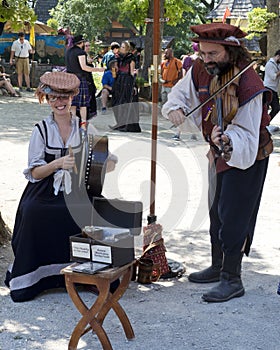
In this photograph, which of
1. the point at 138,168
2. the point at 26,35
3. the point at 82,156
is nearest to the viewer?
the point at 82,156

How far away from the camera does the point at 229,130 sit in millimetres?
4340

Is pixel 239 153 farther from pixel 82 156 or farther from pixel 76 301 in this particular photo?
pixel 76 301

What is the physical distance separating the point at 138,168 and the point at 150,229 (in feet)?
13.0

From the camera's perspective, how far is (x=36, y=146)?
15.4 ft

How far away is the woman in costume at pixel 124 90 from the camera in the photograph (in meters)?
12.5

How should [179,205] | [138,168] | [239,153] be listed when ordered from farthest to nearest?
[138,168] → [179,205] → [239,153]

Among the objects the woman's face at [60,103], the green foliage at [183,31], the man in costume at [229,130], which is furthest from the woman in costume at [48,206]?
the green foliage at [183,31]

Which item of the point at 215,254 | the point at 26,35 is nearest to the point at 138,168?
the point at 215,254

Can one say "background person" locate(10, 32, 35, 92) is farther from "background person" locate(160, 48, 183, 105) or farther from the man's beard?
the man's beard

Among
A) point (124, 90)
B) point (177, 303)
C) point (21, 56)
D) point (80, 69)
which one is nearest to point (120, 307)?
point (177, 303)

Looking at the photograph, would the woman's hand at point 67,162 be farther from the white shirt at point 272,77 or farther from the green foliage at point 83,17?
the green foliage at point 83,17

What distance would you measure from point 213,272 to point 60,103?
5.27ft

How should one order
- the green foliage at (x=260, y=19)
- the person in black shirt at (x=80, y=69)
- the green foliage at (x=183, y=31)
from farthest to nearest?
the green foliage at (x=183, y=31), the green foliage at (x=260, y=19), the person in black shirt at (x=80, y=69)

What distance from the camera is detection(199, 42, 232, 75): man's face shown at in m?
4.38
